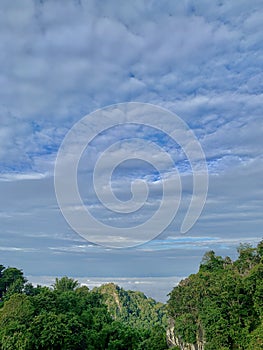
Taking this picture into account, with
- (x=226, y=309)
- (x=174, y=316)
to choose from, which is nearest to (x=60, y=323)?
(x=174, y=316)

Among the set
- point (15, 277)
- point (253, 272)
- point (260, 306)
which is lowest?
point (260, 306)

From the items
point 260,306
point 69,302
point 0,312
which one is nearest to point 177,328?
point 260,306

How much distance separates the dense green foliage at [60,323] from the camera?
2992 cm

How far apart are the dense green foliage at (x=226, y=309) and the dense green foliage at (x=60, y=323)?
19.0ft

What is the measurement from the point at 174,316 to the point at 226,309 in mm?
9372

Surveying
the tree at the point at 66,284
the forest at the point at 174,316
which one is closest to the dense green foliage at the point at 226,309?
the forest at the point at 174,316

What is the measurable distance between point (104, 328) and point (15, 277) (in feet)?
51.2

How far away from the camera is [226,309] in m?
28.8

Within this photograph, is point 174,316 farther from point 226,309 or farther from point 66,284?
point 66,284

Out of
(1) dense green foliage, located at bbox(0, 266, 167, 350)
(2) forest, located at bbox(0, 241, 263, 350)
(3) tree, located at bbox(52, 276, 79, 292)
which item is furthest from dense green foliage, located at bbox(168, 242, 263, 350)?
(3) tree, located at bbox(52, 276, 79, 292)

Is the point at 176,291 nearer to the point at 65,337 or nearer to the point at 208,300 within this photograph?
the point at 208,300

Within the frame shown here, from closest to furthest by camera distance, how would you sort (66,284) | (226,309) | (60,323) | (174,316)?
(226,309) < (60,323) < (174,316) < (66,284)

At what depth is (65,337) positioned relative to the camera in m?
31.4

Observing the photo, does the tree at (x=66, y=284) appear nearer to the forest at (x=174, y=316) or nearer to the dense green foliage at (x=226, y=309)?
the forest at (x=174, y=316)
